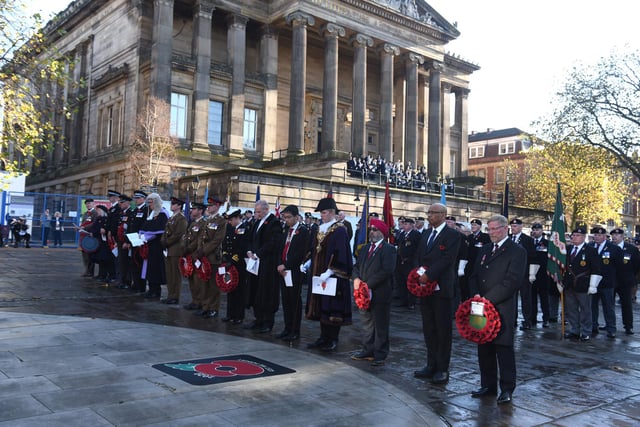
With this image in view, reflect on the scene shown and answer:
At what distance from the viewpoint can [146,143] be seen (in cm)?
3553

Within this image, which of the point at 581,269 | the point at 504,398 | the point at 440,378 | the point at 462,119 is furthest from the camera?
the point at 462,119

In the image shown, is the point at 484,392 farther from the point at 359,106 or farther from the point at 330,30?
Answer: the point at 330,30

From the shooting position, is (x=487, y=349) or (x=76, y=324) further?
(x=76, y=324)

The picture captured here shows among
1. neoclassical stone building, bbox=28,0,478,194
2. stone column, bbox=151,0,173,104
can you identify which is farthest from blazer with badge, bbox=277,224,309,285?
stone column, bbox=151,0,173,104

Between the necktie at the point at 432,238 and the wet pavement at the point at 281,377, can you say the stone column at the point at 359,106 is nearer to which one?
the wet pavement at the point at 281,377

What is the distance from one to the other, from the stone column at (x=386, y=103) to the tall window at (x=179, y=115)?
16.7 meters

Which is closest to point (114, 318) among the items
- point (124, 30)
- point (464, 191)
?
point (124, 30)

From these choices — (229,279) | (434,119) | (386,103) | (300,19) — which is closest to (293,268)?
(229,279)

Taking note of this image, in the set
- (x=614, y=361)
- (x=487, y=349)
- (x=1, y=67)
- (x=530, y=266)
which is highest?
(x=1, y=67)

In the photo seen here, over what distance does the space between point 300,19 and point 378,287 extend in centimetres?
3682

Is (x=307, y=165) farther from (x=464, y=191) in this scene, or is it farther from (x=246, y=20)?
(x=464, y=191)

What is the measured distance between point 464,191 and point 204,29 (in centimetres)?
2706

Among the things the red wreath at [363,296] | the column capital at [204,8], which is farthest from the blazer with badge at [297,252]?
the column capital at [204,8]

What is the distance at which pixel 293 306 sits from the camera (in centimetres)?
916
